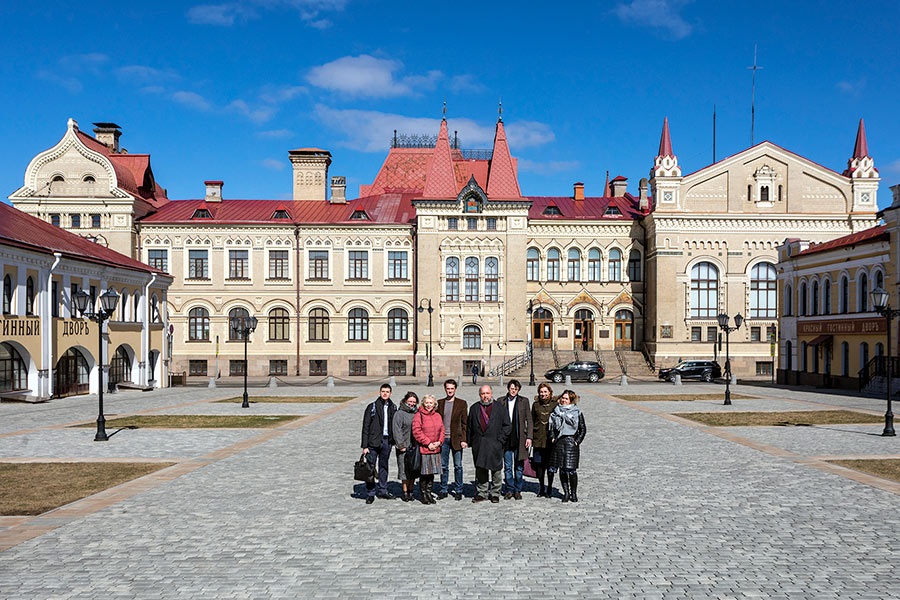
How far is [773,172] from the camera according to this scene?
50438mm

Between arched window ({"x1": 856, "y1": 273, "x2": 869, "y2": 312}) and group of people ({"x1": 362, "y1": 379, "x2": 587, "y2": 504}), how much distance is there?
3188 centimetres

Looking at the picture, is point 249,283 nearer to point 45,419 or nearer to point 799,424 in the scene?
point 45,419

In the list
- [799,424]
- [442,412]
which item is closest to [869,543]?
[442,412]

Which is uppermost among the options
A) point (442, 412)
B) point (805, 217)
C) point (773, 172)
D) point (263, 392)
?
point (773, 172)

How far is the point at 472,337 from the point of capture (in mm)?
49344

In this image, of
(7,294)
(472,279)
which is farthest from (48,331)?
(472,279)

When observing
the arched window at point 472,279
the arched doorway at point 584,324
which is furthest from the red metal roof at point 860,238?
the arched window at point 472,279

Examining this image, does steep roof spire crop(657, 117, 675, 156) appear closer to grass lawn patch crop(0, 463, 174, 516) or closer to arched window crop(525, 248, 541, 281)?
arched window crop(525, 248, 541, 281)

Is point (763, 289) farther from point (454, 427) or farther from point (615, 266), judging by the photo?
point (454, 427)

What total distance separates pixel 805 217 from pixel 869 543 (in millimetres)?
46788

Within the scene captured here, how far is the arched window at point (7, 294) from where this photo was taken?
1091 inches

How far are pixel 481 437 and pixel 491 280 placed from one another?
39171mm

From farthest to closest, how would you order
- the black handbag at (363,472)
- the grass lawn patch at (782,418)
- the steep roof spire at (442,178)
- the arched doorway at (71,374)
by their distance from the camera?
1. the steep roof spire at (442,178)
2. the arched doorway at (71,374)
3. the grass lawn patch at (782,418)
4. the black handbag at (363,472)

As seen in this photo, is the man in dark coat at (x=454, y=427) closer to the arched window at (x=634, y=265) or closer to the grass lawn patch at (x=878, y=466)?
the grass lawn patch at (x=878, y=466)
